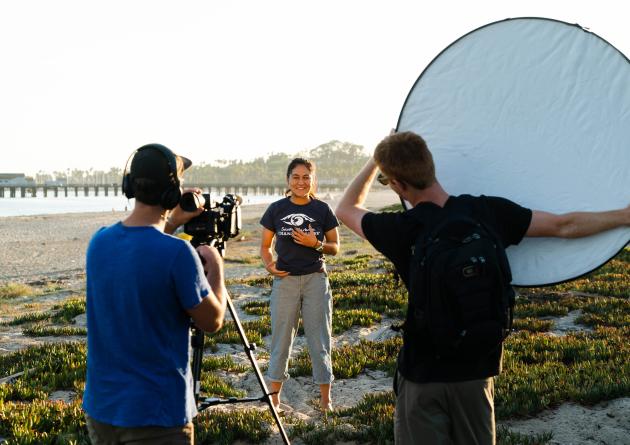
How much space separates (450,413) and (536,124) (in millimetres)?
1522

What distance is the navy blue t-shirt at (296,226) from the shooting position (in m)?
5.61

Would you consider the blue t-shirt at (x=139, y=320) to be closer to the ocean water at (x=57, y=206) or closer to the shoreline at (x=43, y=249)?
the shoreline at (x=43, y=249)

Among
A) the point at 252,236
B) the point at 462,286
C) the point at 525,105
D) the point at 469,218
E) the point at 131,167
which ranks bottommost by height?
the point at 252,236

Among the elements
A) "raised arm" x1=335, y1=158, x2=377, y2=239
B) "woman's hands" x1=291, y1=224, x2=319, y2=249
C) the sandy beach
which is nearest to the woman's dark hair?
"woman's hands" x1=291, y1=224, x2=319, y2=249

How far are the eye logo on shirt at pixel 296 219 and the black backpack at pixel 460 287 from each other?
9.85 ft

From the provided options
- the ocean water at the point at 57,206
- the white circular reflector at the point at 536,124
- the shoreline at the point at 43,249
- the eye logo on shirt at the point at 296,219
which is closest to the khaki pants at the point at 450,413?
the white circular reflector at the point at 536,124

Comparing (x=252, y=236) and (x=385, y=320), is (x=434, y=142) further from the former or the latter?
(x=252, y=236)

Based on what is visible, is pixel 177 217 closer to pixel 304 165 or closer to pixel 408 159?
pixel 408 159

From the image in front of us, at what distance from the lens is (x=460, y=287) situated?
2.54 m

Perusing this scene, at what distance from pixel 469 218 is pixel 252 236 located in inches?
1313

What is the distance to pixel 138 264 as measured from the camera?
95.6 inches

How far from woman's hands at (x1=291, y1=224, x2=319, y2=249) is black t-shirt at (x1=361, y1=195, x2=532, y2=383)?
254 centimetres

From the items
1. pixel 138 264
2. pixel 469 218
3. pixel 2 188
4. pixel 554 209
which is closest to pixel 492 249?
pixel 469 218

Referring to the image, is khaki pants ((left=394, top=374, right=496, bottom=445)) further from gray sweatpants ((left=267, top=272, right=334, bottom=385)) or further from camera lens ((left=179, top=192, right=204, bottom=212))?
gray sweatpants ((left=267, top=272, right=334, bottom=385))
